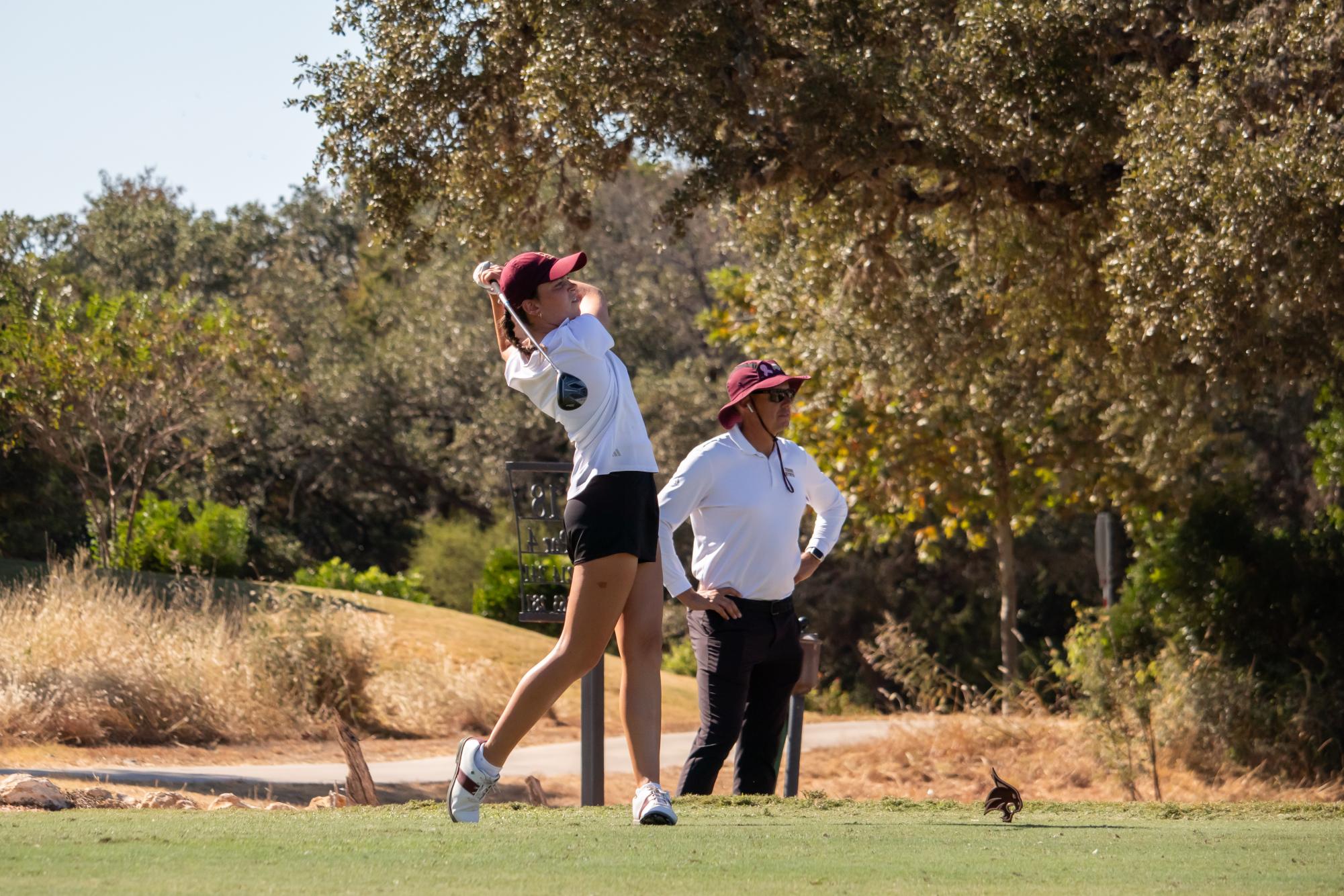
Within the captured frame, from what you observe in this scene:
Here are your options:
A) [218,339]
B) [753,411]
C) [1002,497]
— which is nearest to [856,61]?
[753,411]

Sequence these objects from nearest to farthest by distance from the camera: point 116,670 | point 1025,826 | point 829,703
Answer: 1. point 1025,826
2. point 116,670
3. point 829,703

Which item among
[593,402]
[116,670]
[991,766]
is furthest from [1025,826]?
A: [116,670]

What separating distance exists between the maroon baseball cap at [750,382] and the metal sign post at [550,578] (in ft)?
3.11

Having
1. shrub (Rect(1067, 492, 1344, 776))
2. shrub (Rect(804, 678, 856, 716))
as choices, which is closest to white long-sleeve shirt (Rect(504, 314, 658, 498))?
shrub (Rect(1067, 492, 1344, 776))

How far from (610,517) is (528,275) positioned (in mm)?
803

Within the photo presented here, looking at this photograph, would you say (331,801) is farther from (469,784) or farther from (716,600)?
(469,784)

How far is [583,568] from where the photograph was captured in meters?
4.86

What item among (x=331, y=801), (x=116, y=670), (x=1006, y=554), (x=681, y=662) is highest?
(x=1006, y=554)

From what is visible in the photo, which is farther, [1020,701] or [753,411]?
[1020,701]

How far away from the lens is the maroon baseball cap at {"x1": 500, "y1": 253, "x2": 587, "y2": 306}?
4945 mm

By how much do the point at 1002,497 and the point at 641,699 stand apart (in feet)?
42.9

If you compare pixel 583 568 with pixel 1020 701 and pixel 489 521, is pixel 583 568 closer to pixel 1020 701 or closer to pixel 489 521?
pixel 1020 701

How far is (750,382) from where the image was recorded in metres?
6.29

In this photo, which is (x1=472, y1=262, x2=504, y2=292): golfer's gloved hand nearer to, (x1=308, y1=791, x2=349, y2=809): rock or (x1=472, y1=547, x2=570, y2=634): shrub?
(x1=308, y1=791, x2=349, y2=809): rock
